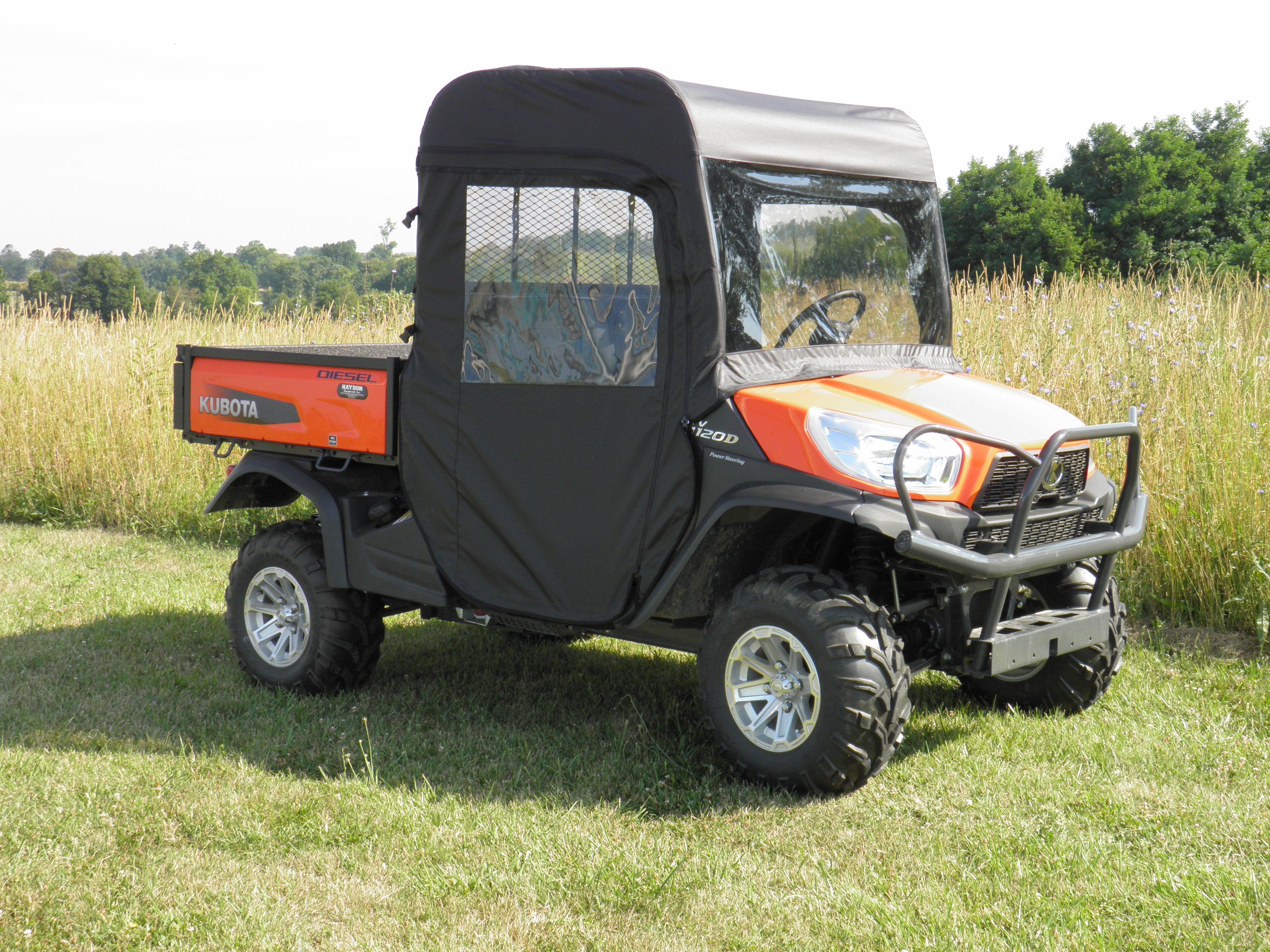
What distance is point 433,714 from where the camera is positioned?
5027 millimetres

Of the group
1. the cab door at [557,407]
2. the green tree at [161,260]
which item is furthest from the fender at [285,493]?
the green tree at [161,260]

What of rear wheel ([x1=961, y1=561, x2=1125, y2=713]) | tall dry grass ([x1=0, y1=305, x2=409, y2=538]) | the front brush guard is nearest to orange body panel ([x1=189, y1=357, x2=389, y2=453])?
the front brush guard

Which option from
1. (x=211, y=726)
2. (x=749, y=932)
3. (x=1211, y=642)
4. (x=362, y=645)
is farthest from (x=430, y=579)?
(x=1211, y=642)

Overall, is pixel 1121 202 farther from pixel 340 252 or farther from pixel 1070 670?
pixel 340 252

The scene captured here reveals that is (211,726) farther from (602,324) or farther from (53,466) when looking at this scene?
(53,466)

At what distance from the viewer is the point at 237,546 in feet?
28.7

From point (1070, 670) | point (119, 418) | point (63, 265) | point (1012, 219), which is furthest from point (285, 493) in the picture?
point (1012, 219)

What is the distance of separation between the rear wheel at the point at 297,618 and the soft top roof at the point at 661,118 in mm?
1923

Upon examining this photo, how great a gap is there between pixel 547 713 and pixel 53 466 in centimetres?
689

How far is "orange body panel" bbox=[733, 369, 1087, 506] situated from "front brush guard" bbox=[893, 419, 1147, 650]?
112 millimetres

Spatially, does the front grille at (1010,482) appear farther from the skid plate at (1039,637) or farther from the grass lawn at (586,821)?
the grass lawn at (586,821)

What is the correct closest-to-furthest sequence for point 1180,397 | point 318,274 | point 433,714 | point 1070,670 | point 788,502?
point 788,502 < point 1070,670 < point 433,714 < point 1180,397 < point 318,274

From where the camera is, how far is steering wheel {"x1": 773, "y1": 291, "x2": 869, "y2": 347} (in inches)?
173

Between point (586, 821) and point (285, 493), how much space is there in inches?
105
